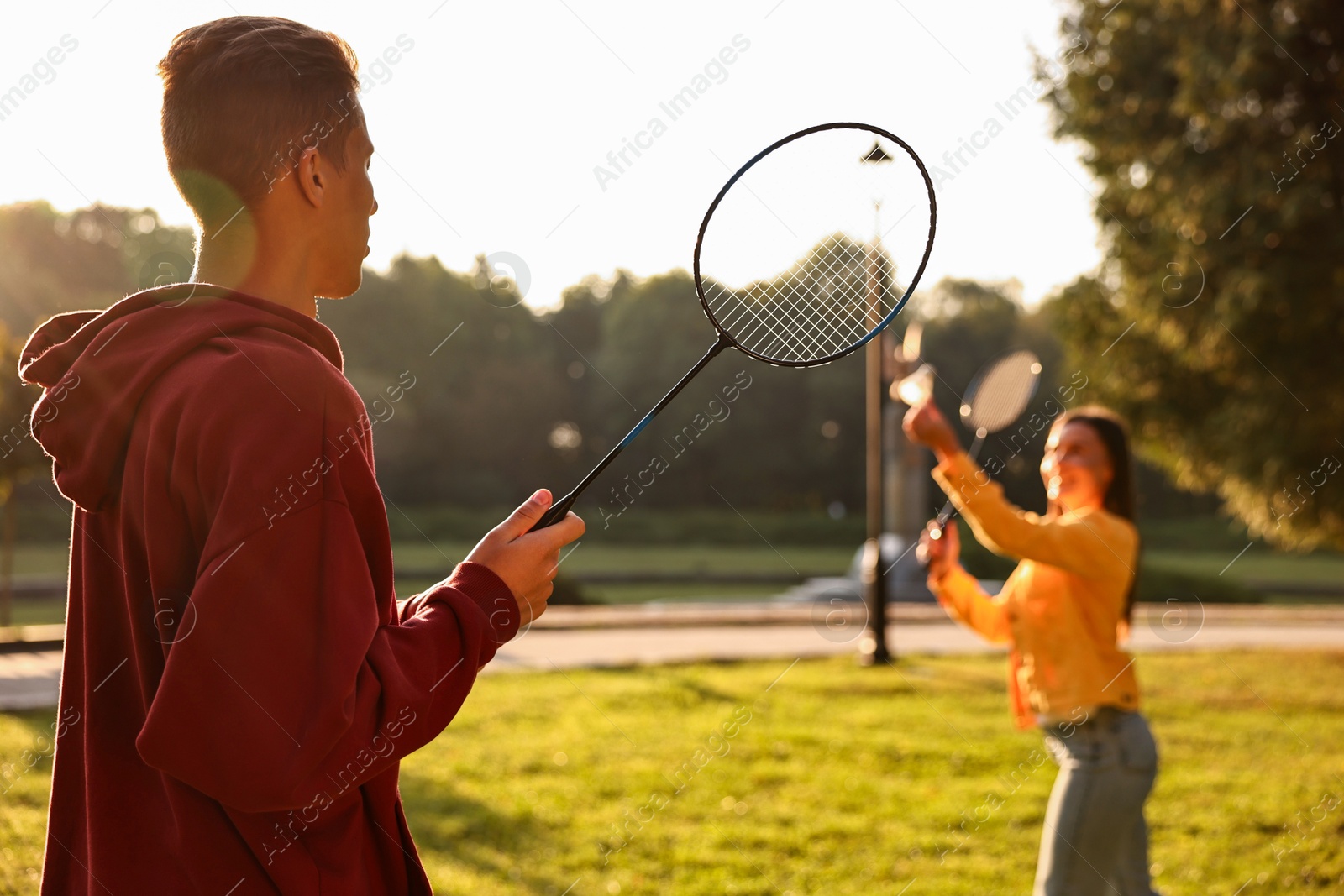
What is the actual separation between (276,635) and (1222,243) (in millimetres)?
12741

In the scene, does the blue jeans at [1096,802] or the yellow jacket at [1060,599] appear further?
the yellow jacket at [1060,599]

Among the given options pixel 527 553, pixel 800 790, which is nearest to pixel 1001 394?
pixel 800 790

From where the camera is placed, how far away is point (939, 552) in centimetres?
466

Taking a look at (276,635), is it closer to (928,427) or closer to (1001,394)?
(928,427)

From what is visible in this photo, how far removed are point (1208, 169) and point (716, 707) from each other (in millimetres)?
7906

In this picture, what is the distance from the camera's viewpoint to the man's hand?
4.87 ft

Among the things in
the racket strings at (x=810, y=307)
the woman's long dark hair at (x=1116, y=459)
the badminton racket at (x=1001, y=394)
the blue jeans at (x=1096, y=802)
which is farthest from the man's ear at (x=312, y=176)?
the badminton racket at (x=1001, y=394)

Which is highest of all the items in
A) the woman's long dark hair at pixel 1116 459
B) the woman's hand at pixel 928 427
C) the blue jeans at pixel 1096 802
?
the woman's hand at pixel 928 427

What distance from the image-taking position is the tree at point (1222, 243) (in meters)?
11.4

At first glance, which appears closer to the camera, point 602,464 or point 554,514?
point 554,514

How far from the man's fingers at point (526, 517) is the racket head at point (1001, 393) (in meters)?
4.08

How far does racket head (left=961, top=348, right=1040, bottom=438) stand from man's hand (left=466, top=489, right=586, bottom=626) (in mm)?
4101

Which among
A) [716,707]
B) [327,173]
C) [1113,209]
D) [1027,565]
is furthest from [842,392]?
[327,173]

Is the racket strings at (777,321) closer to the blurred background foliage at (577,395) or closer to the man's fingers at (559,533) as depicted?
the man's fingers at (559,533)
